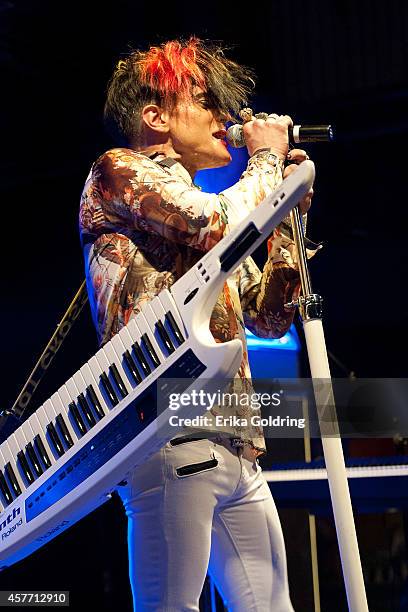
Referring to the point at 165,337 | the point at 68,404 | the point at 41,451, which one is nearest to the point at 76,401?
the point at 68,404

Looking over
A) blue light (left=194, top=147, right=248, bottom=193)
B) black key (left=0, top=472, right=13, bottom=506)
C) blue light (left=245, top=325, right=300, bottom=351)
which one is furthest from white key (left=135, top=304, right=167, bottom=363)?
blue light (left=194, top=147, right=248, bottom=193)

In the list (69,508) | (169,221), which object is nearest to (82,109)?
(169,221)

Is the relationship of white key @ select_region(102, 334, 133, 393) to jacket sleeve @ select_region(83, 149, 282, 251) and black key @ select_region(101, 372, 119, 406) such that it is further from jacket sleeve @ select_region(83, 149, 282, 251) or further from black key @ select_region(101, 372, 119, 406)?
jacket sleeve @ select_region(83, 149, 282, 251)

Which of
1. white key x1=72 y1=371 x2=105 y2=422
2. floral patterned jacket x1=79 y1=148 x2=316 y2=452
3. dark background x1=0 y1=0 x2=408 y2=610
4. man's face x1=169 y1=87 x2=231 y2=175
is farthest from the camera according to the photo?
dark background x1=0 y1=0 x2=408 y2=610

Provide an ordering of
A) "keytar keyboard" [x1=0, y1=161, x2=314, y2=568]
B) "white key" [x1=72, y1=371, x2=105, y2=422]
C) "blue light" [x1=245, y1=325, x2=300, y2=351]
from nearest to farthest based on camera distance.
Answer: "keytar keyboard" [x1=0, y1=161, x2=314, y2=568], "white key" [x1=72, y1=371, x2=105, y2=422], "blue light" [x1=245, y1=325, x2=300, y2=351]

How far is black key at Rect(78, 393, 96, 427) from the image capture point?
162cm

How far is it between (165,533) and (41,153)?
320 cm

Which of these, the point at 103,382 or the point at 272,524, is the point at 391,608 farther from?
the point at 103,382

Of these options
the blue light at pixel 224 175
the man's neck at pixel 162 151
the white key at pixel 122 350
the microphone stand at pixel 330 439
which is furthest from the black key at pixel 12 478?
the blue light at pixel 224 175

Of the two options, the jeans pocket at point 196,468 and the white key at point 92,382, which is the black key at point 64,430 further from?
the jeans pocket at point 196,468

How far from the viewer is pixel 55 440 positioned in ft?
5.50

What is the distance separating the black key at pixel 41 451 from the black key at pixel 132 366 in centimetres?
25

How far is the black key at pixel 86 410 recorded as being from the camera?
1625mm

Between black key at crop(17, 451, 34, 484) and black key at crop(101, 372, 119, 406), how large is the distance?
0.79ft
